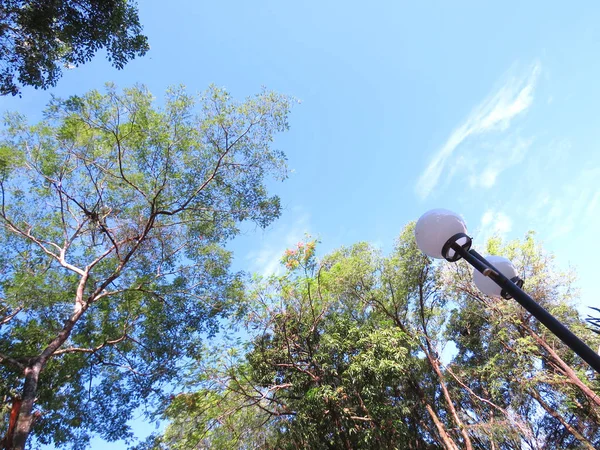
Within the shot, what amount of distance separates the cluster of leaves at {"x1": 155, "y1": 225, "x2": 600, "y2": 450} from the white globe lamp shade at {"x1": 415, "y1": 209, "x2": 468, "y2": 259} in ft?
19.3

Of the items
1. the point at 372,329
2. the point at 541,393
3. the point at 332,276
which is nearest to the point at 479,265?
the point at 372,329

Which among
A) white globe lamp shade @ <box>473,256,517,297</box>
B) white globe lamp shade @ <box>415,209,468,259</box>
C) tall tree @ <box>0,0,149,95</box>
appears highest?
tall tree @ <box>0,0,149,95</box>

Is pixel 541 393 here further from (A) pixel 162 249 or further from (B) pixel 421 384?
(A) pixel 162 249

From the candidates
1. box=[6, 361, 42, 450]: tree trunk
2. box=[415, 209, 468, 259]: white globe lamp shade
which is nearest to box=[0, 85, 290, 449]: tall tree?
box=[6, 361, 42, 450]: tree trunk

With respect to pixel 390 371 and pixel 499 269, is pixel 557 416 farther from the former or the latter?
pixel 499 269

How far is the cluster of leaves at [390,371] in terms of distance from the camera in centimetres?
772

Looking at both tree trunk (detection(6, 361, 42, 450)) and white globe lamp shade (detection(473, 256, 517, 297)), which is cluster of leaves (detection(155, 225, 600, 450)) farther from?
white globe lamp shade (detection(473, 256, 517, 297))

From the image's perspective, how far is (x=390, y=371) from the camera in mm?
7527

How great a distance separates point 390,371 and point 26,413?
7016 mm

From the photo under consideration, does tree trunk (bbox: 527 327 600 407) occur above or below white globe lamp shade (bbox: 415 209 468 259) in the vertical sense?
below

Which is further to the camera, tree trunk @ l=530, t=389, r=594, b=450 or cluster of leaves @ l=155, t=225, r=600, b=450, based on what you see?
tree trunk @ l=530, t=389, r=594, b=450

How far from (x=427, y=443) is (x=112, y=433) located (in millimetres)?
8623

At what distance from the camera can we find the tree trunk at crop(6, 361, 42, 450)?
16.4 ft

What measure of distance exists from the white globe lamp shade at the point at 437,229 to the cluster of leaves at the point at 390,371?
232 inches
